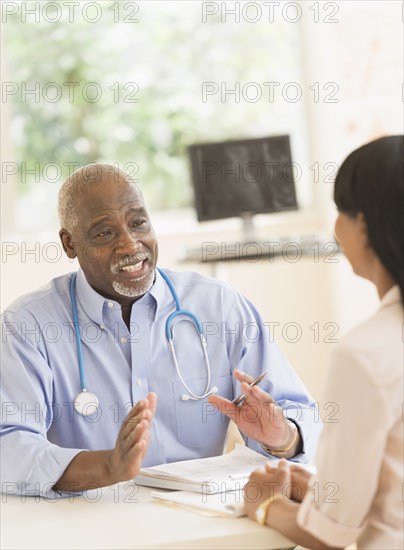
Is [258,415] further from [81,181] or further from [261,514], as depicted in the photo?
[81,181]

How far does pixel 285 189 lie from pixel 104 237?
203 cm

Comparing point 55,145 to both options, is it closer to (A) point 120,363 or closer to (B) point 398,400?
(A) point 120,363

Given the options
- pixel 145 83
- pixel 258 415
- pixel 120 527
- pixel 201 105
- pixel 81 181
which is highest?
pixel 145 83

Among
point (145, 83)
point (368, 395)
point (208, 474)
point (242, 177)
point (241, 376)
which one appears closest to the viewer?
point (368, 395)

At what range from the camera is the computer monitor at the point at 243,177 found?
4.11m

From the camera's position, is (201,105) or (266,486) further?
(201,105)

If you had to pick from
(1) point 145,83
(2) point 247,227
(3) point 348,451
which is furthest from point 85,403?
(1) point 145,83

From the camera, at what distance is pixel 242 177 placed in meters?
4.14

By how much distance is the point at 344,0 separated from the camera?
14.9ft

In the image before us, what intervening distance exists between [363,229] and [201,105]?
3.44 metres

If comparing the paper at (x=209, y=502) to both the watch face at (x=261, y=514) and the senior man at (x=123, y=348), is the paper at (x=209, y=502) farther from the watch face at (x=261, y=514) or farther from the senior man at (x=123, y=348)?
the senior man at (x=123, y=348)

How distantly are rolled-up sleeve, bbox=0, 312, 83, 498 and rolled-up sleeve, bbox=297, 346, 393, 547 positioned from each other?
1.95 feet

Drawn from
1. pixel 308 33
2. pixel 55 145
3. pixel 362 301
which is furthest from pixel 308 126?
pixel 55 145

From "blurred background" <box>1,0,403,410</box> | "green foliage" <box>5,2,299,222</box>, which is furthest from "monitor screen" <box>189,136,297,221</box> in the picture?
"green foliage" <box>5,2,299,222</box>
